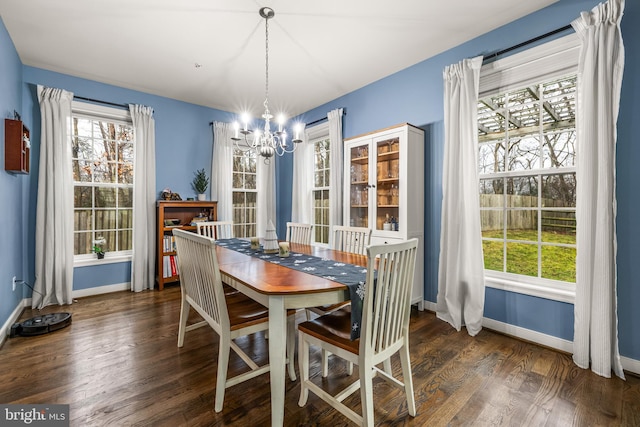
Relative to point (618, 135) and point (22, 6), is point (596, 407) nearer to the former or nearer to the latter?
point (618, 135)

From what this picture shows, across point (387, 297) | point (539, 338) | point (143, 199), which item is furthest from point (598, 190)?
point (143, 199)

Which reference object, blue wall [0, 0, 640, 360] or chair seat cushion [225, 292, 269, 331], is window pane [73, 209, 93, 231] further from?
chair seat cushion [225, 292, 269, 331]

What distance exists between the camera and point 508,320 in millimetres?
2549

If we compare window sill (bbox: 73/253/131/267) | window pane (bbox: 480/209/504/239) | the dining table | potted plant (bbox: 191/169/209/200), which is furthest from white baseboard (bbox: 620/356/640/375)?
window sill (bbox: 73/253/131/267)

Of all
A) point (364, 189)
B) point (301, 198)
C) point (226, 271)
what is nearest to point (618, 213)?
point (364, 189)

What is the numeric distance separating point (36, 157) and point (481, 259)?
190 inches

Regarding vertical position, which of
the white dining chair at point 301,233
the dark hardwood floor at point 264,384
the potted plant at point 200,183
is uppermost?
the potted plant at point 200,183

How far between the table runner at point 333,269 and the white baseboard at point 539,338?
1.64 metres

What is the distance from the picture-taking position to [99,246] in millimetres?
3801

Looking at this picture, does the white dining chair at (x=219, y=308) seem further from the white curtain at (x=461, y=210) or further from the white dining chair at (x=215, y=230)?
the white curtain at (x=461, y=210)

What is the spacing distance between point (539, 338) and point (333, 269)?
1.91 m

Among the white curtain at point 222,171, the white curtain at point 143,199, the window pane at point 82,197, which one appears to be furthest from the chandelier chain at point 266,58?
the window pane at point 82,197

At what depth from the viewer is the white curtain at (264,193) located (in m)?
5.10

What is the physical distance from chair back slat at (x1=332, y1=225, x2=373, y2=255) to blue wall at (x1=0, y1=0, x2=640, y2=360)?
1004 millimetres
